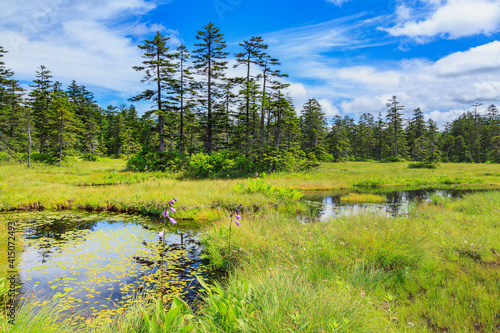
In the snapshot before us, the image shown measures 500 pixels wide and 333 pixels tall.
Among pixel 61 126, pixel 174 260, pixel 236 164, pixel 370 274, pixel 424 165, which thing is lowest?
pixel 174 260

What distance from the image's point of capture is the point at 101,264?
647 cm

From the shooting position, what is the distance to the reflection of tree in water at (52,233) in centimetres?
734

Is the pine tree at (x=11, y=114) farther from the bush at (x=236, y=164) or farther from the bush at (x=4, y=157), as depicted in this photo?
the bush at (x=236, y=164)

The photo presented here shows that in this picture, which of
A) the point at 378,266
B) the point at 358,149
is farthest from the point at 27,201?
the point at 358,149

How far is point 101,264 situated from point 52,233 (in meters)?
4.10

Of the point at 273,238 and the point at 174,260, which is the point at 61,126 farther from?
the point at 273,238

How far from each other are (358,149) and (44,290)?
82957 millimetres

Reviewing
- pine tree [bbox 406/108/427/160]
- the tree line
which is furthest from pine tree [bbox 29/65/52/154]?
pine tree [bbox 406/108/427/160]

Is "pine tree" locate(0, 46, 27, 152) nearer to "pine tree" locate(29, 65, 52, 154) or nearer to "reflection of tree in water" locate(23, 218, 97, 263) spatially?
"pine tree" locate(29, 65, 52, 154)

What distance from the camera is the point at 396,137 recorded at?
62.7 m

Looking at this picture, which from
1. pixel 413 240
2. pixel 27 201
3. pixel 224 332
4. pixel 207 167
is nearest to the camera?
pixel 224 332

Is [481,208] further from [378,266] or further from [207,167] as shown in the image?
[207,167]

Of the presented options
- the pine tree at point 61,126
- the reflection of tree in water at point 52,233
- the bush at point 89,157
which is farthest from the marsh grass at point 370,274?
the bush at point 89,157

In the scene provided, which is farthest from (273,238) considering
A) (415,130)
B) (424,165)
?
(415,130)
